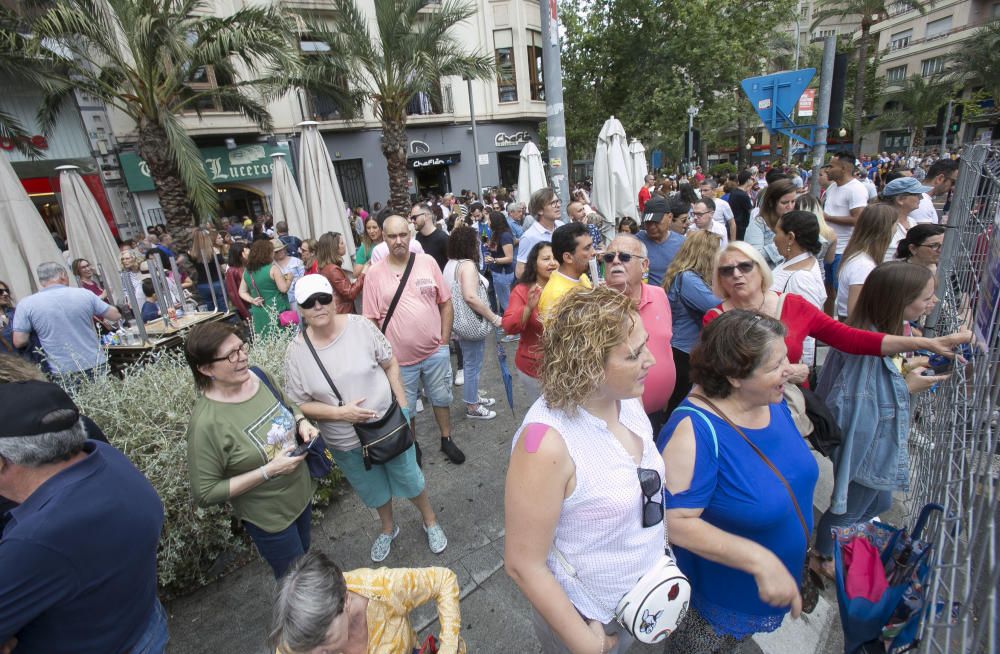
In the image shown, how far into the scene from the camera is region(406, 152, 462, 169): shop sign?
21.0 metres

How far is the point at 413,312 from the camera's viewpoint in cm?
370

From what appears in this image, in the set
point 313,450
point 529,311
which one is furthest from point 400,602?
point 529,311

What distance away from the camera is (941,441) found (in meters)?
1.93

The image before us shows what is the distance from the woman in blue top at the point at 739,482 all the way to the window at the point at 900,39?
53570 mm

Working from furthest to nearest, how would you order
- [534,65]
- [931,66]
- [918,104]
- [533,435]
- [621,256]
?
1. [931,66]
2. [918,104]
3. [534,65]
4. [621,256]
5. [533,435]

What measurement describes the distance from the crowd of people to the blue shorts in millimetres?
13

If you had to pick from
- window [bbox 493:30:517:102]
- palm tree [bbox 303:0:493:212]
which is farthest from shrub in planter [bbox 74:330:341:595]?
window [bbox 493:30:517:102]

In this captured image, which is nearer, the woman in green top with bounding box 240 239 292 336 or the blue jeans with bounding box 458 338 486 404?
the blue jeans with bounding box 458 338 486 404

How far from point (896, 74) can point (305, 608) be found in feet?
181

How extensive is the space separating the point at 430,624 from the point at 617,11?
19.5 m

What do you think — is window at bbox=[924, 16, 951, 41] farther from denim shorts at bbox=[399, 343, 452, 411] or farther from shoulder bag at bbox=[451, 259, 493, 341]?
denim shorts at bbox=[399, 343, 452, 411]

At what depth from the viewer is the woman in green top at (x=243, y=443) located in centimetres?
210

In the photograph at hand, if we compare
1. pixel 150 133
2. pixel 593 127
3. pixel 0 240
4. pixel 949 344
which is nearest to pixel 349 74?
pixel 150 133

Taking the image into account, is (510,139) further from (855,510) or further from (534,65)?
(855,510)
